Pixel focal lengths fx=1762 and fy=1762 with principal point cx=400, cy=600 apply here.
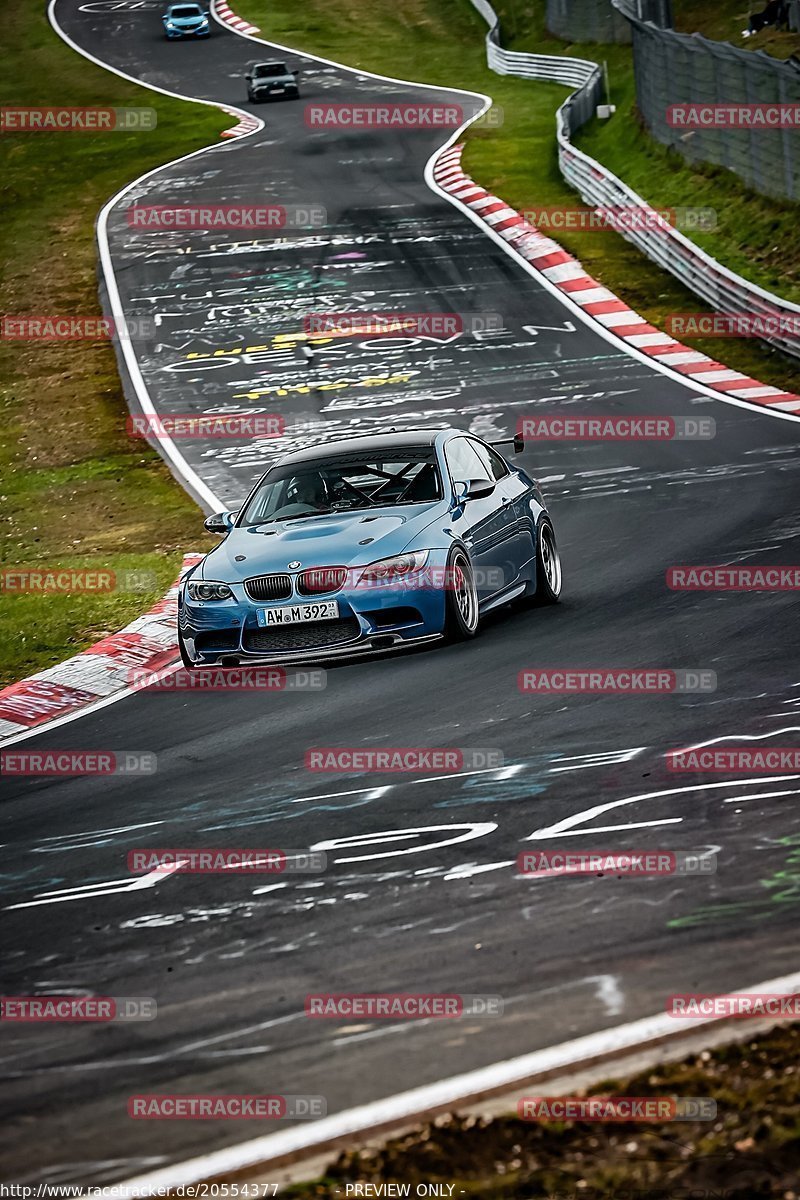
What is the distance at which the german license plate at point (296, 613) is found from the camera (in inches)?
439

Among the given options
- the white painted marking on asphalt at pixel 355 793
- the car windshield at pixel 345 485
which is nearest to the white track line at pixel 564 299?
the car windshield at pixel 345 485

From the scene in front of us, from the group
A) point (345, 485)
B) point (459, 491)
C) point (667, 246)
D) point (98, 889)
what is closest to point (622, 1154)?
point (98, 889)

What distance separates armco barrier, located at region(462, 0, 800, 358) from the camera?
73.6 ft

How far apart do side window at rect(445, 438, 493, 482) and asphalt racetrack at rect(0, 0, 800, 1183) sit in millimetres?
1088

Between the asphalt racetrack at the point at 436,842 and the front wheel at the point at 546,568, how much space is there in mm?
211

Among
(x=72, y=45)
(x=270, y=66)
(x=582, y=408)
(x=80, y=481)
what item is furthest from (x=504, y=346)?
(x=72, y=45)

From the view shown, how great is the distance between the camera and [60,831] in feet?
27.5

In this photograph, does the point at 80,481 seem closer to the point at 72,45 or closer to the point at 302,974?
the point at 302,974

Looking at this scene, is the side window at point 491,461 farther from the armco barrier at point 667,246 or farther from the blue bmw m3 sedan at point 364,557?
the armco barrier at point 667,246

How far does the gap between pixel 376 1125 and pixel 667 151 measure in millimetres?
28639

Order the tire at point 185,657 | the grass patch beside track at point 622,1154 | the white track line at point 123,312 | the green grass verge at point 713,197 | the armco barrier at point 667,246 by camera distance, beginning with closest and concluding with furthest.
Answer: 1. the grass patch beside track at point 622,1154
2. the tire at point 185,657
3. the white track line at point 123,312
4. the armco barrier at point 667,246
5. the green grass verge at point 713,197

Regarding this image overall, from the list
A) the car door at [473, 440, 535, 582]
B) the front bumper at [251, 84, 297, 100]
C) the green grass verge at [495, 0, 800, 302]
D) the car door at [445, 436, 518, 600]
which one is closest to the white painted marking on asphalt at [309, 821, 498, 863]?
the car door at [445, 436, 518, 600]

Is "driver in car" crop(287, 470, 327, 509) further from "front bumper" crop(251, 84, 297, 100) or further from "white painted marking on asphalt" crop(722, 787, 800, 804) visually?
"front bumper" crop(251, 84, 297, 100)

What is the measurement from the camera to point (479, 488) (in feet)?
40.5
